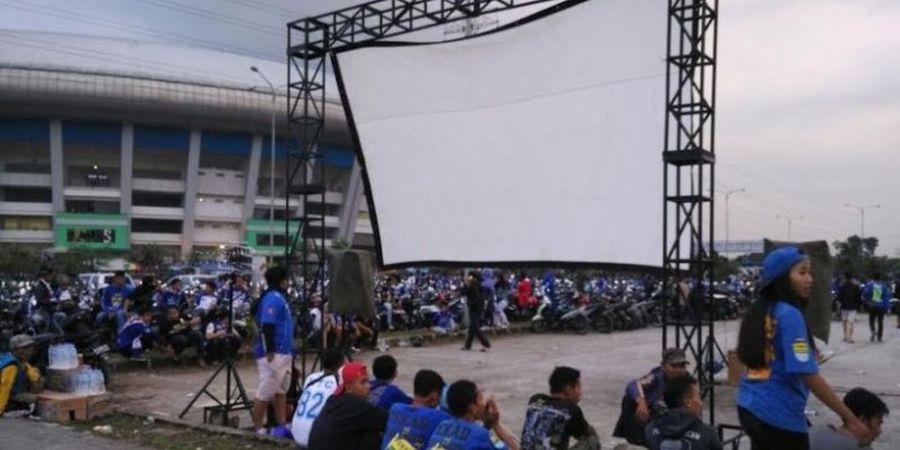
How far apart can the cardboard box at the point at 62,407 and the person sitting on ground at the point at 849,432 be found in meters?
7.68

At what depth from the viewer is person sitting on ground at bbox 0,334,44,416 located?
889 centimetres

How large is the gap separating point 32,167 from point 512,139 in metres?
64.7

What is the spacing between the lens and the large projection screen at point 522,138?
9.62 metres

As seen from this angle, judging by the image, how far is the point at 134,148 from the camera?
6612 cm

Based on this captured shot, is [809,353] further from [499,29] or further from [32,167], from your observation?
[32,167]

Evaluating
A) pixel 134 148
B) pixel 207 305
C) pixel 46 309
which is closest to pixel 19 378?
pixel 46 309

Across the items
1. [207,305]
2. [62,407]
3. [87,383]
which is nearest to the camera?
[62,407]

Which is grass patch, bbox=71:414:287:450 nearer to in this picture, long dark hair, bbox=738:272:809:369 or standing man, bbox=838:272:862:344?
long dark hair, bbox=738:272:809:369

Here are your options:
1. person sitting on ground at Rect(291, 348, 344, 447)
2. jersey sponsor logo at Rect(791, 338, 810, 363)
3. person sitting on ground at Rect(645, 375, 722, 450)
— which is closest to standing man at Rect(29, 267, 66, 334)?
person sitting on ground at Rect(291, 348, 344, 447)

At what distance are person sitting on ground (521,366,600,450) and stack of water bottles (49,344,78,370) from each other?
274 inches

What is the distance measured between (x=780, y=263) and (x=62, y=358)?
835cm

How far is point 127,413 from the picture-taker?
9.00 m

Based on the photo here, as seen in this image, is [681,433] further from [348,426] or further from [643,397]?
[643,397]

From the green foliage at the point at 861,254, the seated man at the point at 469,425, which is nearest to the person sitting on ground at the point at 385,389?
the seated man at the point at 469,425
